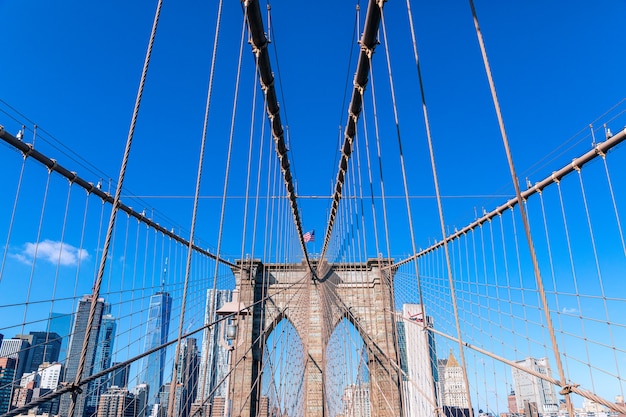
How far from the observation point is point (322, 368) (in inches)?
552

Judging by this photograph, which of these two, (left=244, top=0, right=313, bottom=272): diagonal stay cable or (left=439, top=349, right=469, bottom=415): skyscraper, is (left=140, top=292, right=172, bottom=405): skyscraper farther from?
(left=439, top=349, right=469, bottom=415): skyscraper

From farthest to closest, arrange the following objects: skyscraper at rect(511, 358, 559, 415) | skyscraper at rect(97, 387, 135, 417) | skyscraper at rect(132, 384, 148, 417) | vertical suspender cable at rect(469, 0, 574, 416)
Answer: skyscraper at rect(97, 387, 135, 417) < skyscraper at rect(511, 358, 559, 415) < skyscraper at rect(132, 384, 148, 417) < vertical suspender cable at rect(469, 0, 574, 416)

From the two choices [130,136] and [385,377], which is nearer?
[130,136]

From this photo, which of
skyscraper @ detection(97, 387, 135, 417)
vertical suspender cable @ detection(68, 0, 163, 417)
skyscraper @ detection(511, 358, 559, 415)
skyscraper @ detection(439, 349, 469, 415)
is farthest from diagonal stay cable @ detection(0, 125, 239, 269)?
skyscraper @ detection(439, 349, 469, 415)

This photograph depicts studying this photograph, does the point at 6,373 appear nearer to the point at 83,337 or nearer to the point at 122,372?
the point at 122,372

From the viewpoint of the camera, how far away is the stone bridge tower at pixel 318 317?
1329 centimetres

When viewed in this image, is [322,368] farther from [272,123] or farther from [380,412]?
[272,123]

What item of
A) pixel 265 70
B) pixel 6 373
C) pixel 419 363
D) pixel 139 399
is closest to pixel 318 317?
pixel 419 363

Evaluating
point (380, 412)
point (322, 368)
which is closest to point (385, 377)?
point (380, 412)

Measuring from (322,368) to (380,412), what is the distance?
2.48 metres

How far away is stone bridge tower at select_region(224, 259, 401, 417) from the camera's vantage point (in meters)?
13.3

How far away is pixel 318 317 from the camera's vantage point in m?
15.4

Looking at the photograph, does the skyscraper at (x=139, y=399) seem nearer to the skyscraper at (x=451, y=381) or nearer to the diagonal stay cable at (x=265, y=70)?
the diagonal stay cable at (x=265, y=70)

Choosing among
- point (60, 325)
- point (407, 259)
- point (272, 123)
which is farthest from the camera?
point (60, 325)
